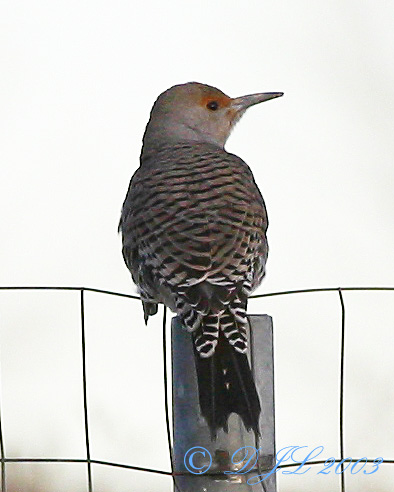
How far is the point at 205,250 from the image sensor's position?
295cm

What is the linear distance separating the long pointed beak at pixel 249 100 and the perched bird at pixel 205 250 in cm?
25

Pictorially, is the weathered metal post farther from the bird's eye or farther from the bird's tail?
the bird's eye

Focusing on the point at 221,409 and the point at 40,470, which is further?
the point at 40,470

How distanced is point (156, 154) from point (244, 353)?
180 cm

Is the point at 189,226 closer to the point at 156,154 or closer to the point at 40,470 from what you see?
the point at 156,154

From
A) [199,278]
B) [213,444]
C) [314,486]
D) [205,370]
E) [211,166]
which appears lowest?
[314,486]

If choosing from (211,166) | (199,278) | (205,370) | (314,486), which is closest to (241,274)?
(199,278)

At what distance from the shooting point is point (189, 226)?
10.1ft

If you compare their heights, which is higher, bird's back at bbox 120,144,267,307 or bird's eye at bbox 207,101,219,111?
bird's eye at bbox 207,101,219,111

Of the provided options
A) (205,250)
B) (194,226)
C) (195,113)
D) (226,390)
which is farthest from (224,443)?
(195,113)

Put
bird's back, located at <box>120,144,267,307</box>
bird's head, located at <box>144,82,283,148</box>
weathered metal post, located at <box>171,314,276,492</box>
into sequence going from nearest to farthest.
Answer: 1. weathered metal post, located at <box>171,314,276,492</box>
2. bird's back, located at <box>120,144,267,307</box>
3. bird's head, located at <box>144,82,283,148</box>

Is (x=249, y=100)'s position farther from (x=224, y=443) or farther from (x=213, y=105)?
(x=224, y=443)

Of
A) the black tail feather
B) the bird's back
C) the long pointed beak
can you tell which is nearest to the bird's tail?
the black tail feather

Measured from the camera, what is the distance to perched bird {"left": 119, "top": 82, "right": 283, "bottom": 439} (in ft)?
8.15
